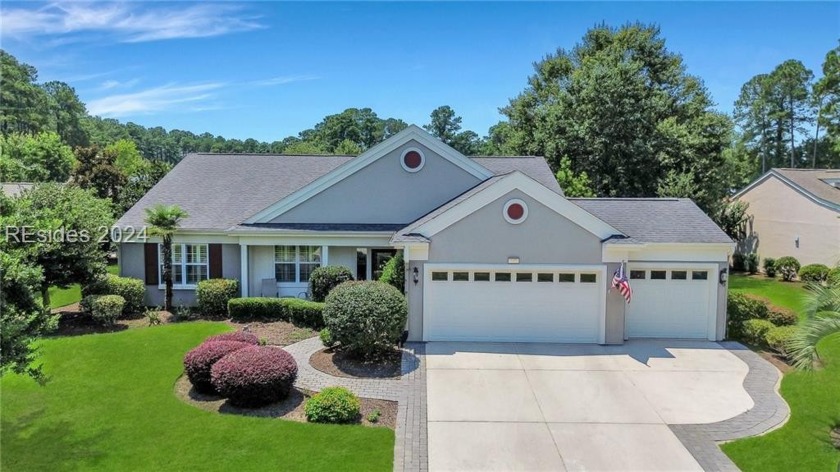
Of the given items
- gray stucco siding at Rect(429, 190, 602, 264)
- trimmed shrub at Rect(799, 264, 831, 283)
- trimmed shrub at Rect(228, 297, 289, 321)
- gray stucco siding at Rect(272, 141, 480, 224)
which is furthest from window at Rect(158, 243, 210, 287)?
trimmed shrub at Rect(799, 264, 831, 283)

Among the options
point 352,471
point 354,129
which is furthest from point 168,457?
point 354,129

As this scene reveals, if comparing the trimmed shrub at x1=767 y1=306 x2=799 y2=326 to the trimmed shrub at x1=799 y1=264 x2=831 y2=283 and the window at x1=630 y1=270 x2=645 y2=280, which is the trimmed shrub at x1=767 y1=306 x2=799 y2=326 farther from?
the trimmed shrub at x1=799 y1=264 x2=831 y2=283

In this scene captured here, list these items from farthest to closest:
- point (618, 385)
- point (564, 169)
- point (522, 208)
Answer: point (564, 169) < point (522, 208) < point (618, 385)

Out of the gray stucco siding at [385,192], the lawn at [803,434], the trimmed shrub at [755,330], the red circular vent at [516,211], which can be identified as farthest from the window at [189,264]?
the trimmed shrub at [755,330]

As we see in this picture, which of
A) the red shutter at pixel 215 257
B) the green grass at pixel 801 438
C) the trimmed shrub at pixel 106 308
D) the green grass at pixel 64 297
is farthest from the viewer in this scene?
the green grass at pixel 64 297

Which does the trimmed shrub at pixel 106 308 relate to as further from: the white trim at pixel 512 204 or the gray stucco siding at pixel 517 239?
the white trim at pixel 512 204

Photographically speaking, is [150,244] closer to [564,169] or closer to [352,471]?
[352,471]

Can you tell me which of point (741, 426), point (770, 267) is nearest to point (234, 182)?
point (741, 426)

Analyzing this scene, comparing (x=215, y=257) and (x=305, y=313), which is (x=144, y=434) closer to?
(x=305, y=313)
